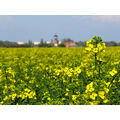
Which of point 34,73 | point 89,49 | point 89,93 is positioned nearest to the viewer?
point 89,93

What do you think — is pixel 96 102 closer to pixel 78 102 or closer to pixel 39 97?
pixel 78 102

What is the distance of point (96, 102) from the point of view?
7.48ft

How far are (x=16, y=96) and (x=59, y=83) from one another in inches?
46.7

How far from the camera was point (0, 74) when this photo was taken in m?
3.28

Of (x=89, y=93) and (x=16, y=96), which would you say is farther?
(x=16, y=96)

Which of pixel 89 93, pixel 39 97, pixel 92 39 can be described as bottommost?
pixel 39 97

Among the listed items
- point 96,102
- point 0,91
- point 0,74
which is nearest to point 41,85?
point 0,91

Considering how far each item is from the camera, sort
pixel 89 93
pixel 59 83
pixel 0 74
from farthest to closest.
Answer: pixel 59 83
pixel 0 74
pixel 89 93

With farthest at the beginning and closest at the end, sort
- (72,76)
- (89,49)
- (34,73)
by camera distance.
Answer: (34,73) < (72,76) < (89,49)

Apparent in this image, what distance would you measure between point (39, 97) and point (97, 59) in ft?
6.14

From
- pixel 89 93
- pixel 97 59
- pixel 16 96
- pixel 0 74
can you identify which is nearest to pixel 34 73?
pixel 0 74

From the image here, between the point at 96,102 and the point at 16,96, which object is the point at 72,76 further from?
the point at 16,96
